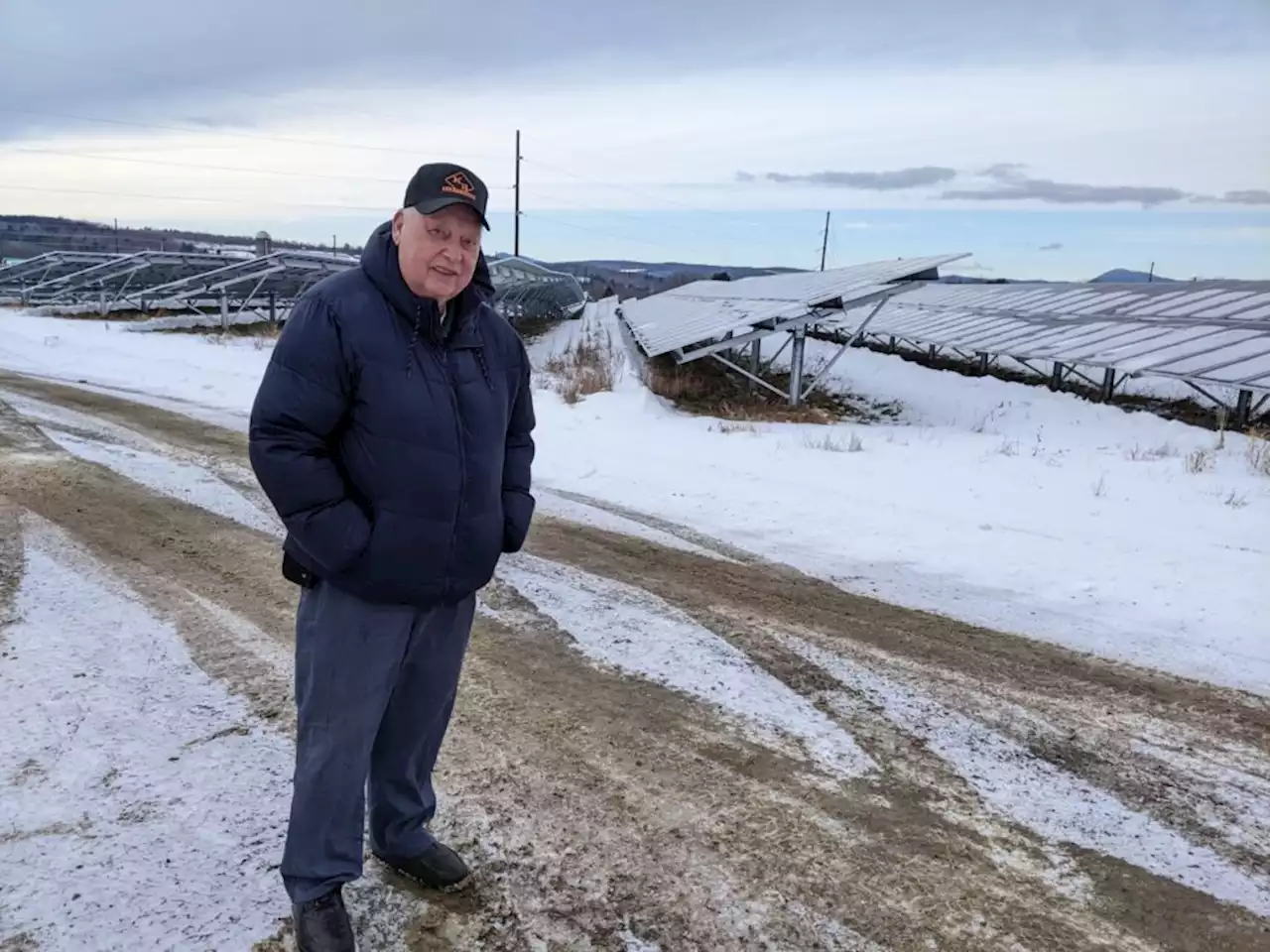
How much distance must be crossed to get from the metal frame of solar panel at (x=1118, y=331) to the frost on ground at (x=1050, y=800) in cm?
1113

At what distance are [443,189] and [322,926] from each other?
196 centimetres

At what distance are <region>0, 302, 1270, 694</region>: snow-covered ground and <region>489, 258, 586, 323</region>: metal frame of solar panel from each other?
1038cm

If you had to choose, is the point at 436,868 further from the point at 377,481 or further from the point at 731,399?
the point at 731,399

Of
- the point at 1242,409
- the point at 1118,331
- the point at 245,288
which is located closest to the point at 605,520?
the point at 1242,409

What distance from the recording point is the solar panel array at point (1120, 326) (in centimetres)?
1361

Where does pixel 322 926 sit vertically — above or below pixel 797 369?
below

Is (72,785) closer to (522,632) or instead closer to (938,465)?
(522,632)

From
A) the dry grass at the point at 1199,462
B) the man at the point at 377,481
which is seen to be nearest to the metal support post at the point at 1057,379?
the dry grass at the point at 1199,462

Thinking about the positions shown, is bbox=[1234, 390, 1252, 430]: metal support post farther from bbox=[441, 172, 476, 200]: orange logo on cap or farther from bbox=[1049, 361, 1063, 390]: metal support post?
bbox=[441, 172, 476, 200]: orange logo on cap

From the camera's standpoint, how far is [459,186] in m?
2.15

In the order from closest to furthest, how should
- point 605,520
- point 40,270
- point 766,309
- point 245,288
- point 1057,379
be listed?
point 605,520
point 766,309
point 1057,379
point 245,288
point 40,270

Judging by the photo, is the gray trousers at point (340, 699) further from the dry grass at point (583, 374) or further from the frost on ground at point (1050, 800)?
the dry grass at point (583, 374)

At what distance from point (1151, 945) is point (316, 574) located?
2.65m

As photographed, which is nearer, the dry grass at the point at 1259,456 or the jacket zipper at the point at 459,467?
the jacket zipper at the point at 459,467
